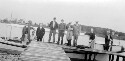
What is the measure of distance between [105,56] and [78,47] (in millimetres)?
4097

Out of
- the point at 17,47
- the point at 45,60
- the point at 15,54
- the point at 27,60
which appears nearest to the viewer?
the point at 27,60

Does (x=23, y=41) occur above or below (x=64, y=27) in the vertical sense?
below

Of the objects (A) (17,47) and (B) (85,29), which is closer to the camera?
(A) (17,47)

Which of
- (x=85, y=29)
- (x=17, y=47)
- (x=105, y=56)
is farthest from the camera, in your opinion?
(x=85, y=29)

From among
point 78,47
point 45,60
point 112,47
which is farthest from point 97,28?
point 45,60

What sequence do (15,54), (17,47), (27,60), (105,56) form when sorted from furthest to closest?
1. (105,56)
2. (15,54)
3. (17,47)
4. (27,60)

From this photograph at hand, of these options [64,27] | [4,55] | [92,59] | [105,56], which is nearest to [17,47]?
[4,55]

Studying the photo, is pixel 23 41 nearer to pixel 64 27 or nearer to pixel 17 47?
pixel 17 47

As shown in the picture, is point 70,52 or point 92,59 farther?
point 92,59

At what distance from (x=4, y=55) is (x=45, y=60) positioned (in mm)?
9166

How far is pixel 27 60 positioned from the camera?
8766 millimetres

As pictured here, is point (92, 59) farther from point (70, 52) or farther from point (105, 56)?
point (70, 52)

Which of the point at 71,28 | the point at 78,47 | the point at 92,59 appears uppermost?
the point at 71,28

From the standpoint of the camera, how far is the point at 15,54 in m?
18.7
